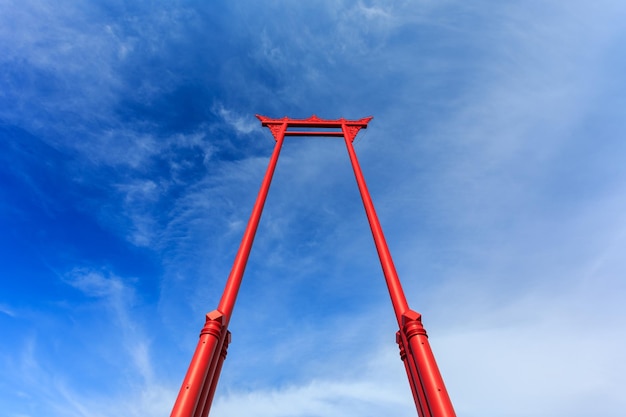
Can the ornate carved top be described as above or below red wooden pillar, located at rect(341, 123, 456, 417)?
above

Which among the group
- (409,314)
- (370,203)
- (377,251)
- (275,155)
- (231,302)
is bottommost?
(409,314)

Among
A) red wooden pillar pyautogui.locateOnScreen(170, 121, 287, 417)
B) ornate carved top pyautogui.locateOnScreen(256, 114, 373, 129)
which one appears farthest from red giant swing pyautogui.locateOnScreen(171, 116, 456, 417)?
ornate carved top pyautogui.locateOnScreen(256, 114, 373, 129)

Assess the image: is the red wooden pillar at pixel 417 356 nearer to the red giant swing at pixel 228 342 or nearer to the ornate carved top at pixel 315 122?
the red giant swing at pixel 228 342

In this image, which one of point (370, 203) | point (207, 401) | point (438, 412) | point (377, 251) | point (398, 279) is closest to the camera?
point (438, 412)

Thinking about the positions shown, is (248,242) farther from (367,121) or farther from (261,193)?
(367,121)

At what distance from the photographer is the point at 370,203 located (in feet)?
21.7

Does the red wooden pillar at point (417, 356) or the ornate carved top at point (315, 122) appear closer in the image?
the red wooden pillar at point (417, 356)

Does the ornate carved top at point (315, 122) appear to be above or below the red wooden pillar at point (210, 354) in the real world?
Answer: above

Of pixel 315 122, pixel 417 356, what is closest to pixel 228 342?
pixel 417 356

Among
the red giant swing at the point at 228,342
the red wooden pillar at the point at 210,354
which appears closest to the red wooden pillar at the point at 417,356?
the red giant swing at the point at 228,342

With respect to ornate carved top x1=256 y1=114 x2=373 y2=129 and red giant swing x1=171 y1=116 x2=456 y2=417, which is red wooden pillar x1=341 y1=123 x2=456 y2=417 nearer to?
red giant swing x1=171 y1=116 x2=456 y2=417

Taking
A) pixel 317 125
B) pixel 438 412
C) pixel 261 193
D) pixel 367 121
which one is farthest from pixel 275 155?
pixel 438 412

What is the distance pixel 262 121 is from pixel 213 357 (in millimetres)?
6798

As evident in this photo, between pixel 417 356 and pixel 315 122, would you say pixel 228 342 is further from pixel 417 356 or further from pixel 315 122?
pixel 315 122
